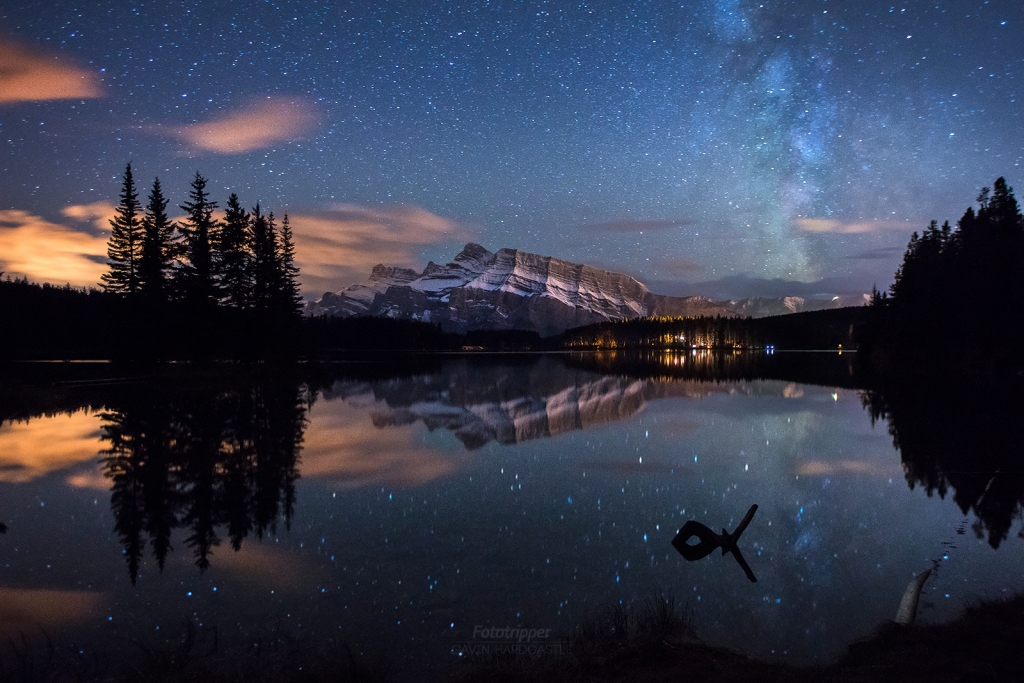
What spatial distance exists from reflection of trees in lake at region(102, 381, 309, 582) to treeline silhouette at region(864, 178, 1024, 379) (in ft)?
209

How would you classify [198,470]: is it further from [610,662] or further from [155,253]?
[155,253]

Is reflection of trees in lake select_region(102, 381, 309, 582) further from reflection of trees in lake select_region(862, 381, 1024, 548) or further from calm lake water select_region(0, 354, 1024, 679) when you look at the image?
reflection of trees in lake select_region(862, 381, 1024, 548)

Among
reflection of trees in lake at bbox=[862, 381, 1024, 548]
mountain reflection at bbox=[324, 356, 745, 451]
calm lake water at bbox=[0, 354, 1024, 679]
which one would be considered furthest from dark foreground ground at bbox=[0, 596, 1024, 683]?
mountain reflection at bbox=[324, 356, 745, 451]

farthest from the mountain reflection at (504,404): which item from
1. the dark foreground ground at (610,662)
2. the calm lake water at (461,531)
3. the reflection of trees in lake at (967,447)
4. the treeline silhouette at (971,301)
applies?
the treeline silhouette at (971,301)

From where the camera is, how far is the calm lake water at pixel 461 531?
9297 millimetres

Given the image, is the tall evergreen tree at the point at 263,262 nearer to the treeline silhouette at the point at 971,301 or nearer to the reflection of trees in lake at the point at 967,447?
the reflection of trees in lake at the point at 967,447

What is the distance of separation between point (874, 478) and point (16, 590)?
70.8 ft

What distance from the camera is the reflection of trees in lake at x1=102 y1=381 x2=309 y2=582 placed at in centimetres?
1359

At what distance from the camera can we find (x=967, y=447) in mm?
22484

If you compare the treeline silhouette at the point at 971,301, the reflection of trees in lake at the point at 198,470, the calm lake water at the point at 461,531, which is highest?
the treeline silhouette at the point at 971,301

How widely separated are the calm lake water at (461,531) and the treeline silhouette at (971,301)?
164ft

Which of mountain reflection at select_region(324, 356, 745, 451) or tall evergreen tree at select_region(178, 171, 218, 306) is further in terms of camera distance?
tall evergreen tree at select_region(178, 171, 218, 306)

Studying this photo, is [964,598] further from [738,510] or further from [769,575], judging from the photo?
[738,510]

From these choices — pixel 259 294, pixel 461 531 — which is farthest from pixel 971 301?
pixel 259 294
